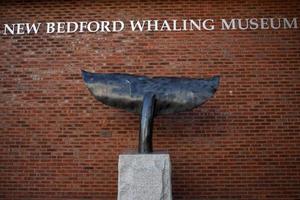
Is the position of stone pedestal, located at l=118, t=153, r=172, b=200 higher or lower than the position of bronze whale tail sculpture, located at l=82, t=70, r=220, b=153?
lower

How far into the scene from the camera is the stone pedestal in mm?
5312

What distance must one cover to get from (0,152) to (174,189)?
3.27 meters

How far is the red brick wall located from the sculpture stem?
5.54ft

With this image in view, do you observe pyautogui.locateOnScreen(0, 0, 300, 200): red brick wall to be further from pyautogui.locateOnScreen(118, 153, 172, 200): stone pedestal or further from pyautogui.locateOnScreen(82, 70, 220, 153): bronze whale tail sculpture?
pyautogui.locateOnScreen(118, 153, 172, 200): stone pedestal

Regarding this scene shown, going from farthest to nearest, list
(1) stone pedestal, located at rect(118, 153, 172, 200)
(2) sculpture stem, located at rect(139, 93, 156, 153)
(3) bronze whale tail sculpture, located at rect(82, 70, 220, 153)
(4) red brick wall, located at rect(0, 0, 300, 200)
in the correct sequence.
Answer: (4) red brick wall, located at rect(0, 0, 300, 200)
(3) bronze whale tail sculpture, located at rect(82, 70, 220, 153)
(2) sculpture stem, located at rect(139, 93, 156, 153)
(1) stone pedestal, located at rect(118, 153, 172, 200)

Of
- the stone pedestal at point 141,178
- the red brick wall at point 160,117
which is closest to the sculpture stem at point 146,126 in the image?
the stone pedestal at point 141,178

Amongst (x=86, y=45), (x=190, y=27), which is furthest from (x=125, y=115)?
(x=190, y=27)

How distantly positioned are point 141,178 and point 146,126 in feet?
2.39

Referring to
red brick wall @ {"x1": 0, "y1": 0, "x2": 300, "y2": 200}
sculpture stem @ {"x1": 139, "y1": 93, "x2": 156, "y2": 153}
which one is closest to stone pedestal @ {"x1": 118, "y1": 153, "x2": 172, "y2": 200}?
sculpture stem @ {"x1": 139, "y1": 93, "x2": 156, "y2": 153}

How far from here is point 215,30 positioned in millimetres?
7730

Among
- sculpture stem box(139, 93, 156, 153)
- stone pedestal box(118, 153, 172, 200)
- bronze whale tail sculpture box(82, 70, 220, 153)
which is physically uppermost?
bronze whale tail sculpture box(82, 70, 220, 153)

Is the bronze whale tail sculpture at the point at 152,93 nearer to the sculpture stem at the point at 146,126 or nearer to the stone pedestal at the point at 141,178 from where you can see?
the sculpture stem at the point at 146,126

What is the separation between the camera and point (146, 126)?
5598 millimetres

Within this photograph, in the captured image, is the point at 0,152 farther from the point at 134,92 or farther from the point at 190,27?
the point at 190,27
